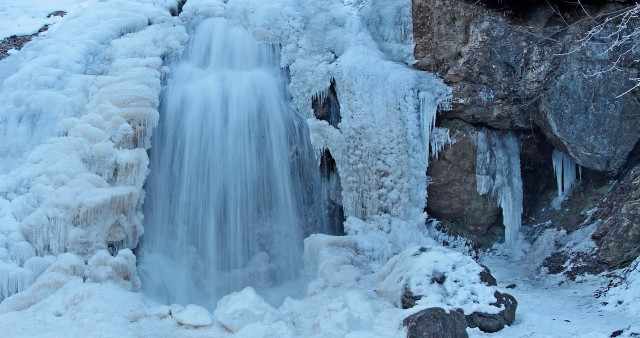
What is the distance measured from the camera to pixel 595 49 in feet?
27.2

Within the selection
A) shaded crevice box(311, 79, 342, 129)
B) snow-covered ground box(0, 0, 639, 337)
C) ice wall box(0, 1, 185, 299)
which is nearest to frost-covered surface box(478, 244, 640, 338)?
snow-covered ground box(0, 0, 639, 337)

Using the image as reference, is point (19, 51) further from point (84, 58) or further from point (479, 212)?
point (479, 212)

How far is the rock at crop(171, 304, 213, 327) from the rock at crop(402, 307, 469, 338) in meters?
1.90

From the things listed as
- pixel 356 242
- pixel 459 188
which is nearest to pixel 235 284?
pixel 356 242

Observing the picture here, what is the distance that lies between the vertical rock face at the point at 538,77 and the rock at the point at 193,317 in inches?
202

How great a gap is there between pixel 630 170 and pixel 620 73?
1350mm

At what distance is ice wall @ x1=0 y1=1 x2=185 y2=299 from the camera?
6727 millimetres

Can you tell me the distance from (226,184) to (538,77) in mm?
4796

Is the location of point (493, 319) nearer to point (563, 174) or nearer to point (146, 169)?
point (563, 174)

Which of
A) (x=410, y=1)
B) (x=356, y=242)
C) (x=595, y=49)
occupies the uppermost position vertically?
(x=410, y=1)

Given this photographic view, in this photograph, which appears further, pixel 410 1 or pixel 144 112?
pixel 410 1

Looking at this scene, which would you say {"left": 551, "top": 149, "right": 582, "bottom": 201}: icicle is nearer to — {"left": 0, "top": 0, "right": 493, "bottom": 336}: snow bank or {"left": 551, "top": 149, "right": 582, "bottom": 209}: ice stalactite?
{"left": 551, "top": 149, "right": 582, "bottom": 209}: ice stalactite

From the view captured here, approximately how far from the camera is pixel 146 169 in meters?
7.67

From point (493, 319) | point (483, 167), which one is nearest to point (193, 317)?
point (493, 319)
